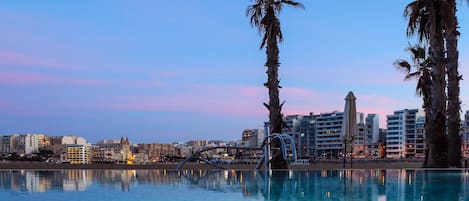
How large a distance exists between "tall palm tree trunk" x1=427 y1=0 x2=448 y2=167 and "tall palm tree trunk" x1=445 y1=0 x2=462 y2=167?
302 millimetres

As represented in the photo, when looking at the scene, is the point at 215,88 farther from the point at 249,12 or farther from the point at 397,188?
the point at 397,188

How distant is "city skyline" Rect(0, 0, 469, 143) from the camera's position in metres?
27.2

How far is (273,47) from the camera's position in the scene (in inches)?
575

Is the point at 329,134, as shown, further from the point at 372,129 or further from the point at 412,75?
the point at 412,75

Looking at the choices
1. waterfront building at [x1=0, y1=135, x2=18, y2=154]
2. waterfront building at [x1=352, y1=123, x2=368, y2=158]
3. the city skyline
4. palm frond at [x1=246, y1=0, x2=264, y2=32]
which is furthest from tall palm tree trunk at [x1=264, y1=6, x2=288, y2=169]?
waterfront building at [x1=0, y1=135, x2=18, y2=154]

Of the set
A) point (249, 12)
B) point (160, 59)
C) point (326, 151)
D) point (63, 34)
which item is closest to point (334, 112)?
point (326, 151)

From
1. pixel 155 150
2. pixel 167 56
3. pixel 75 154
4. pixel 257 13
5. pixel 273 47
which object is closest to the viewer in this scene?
pixel 273 47

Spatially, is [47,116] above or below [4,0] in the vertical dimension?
below

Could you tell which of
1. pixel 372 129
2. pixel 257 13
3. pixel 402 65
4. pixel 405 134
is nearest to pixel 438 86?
pixel 257 13

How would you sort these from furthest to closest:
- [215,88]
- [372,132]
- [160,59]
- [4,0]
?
[372,132], [215,88], [160,59], [4,0]

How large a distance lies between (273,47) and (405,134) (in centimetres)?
12707

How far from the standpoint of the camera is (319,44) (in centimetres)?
3534

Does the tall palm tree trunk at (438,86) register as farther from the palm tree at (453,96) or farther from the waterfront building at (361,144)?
the waterfront building at (361,144)

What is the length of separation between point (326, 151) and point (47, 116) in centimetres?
11205
